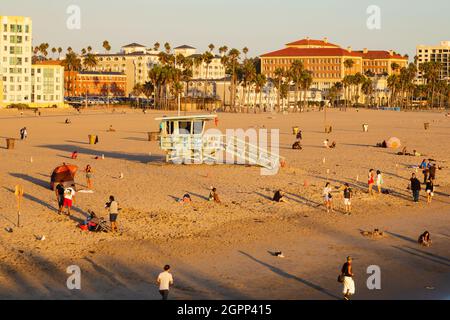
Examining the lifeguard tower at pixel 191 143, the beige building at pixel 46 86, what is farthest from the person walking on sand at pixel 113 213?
the beige building at pixel 46 86

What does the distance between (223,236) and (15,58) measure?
121217 millimetres

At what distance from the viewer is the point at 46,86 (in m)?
141

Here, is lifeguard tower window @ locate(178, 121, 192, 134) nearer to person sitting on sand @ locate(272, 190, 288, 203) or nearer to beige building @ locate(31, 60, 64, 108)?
person sitting on sand @ locate(272, 190, 288, 203)

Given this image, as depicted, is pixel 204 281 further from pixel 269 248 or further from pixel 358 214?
pixel 358 214

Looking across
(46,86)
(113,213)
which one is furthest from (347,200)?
(46,86)

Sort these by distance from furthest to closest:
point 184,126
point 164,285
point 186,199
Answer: point 184,126
point 186,199
point 164,285

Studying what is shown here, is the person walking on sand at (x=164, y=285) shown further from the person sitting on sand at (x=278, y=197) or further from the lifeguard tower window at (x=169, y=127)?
the lifeguard tower window at (x=169, y=127)

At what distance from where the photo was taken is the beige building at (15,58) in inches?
5236

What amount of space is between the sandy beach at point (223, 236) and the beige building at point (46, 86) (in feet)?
339

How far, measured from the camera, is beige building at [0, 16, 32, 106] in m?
133

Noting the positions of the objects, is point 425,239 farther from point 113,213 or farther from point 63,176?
point 63,176
